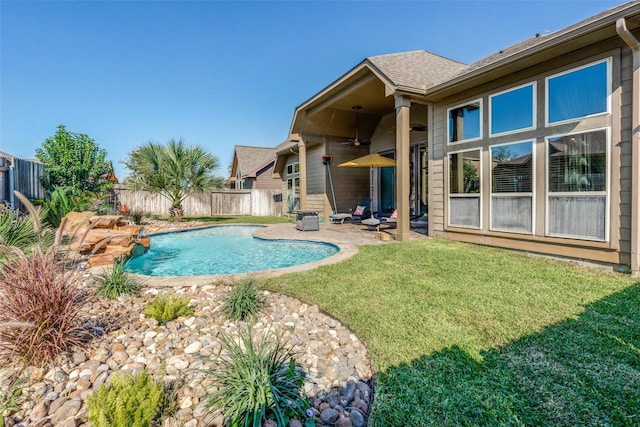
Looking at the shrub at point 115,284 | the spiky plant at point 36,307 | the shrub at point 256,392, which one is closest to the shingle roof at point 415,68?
the shrub at point 115,284

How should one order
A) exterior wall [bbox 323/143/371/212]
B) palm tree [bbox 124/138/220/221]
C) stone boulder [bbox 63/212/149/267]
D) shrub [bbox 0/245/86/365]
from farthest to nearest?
1. exterior wall [bbox 323/143/371/212]
2. palm tree [bbox 124/138/220/221]
3. stone boulder [bbox 63/212/149/267]
4. shrub [bbox 0/245/86/365]

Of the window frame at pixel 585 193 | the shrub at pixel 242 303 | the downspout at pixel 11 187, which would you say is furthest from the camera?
the downspout at pixel 11 187

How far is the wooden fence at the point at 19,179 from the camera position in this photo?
8.16m

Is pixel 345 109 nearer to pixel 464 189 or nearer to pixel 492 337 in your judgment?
pixel 464 189

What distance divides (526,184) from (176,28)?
12.9m

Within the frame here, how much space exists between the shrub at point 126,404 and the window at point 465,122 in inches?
287

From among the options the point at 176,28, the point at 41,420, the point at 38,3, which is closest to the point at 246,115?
the point at 176,28

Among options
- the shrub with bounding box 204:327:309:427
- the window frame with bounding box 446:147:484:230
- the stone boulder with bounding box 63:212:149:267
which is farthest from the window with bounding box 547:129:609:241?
the stone boulder with bounding box 63:212:149:267

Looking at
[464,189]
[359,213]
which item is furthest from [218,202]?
[464,189]

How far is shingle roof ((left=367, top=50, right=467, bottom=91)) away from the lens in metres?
7.42

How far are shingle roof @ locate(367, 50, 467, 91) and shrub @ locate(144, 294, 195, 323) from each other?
21.2 feet

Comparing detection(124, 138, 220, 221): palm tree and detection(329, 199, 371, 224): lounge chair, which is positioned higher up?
detection(124, 138, 220, 221): palm tree

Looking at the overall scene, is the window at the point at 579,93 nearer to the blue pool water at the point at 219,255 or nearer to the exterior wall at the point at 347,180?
the blue pool water at the point at 219,255

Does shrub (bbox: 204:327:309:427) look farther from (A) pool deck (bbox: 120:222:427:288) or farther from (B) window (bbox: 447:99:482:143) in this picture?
(B) window (bbox: 447:99:482:143)
